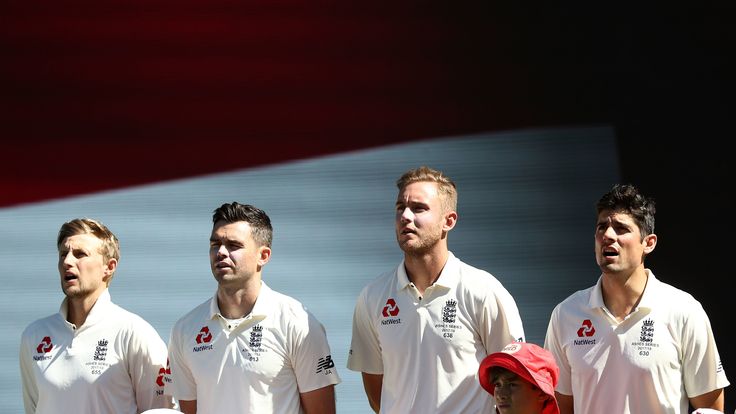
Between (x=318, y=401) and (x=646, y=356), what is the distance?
3.88 ft

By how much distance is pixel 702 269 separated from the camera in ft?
15.5

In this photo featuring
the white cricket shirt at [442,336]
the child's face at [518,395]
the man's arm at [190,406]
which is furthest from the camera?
the man's arm at [190,406]

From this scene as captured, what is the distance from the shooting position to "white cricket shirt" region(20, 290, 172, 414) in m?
3.94

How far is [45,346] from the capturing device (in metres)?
4.07

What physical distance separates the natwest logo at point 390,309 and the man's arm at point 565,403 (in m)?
0.67

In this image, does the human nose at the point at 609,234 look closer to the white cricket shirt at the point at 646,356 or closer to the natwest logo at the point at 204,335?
the white cricket shirt at the point at 646,356

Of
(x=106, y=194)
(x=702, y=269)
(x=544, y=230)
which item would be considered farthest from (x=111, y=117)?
(x=702, y=269)

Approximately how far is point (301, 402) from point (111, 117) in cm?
192

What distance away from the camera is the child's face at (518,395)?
321 cm

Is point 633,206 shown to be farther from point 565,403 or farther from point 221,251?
point 221,251

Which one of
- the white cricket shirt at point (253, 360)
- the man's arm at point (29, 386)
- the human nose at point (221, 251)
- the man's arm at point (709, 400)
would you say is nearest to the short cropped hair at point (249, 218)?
the human nose at point (221, 251)

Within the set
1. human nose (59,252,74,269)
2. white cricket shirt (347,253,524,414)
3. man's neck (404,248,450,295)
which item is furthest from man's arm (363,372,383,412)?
human nose (59,252,74,269)

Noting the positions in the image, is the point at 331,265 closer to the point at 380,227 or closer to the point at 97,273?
the point at 380,227

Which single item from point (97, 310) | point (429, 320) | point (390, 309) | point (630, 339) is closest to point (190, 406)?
point (97, 310)
